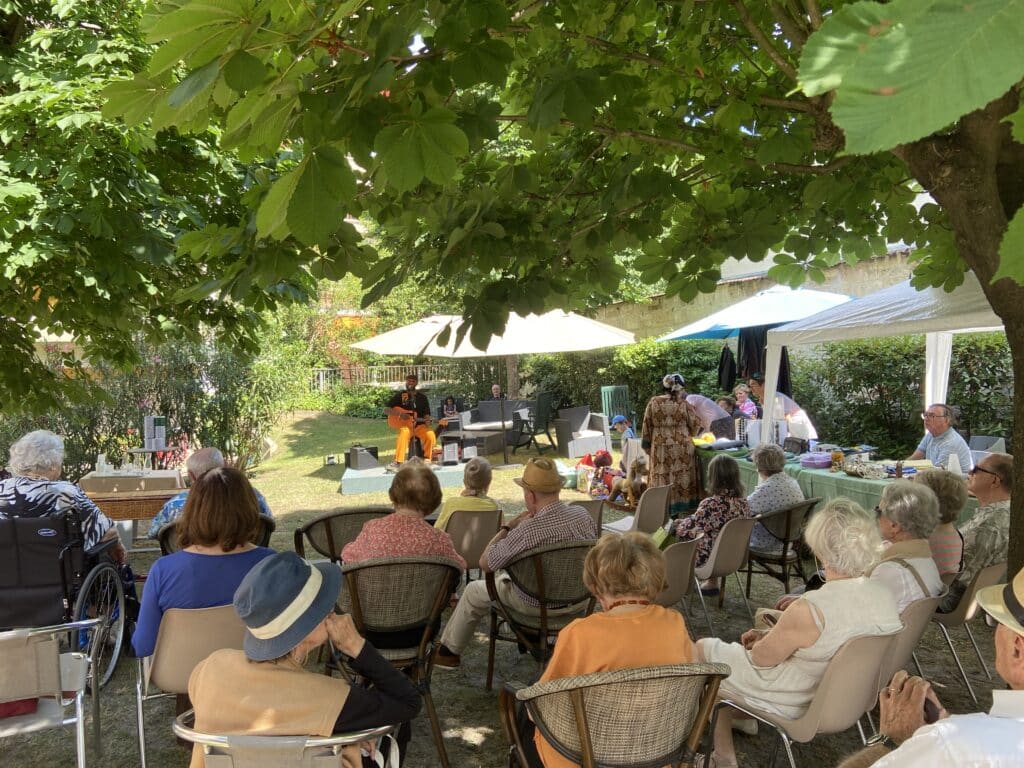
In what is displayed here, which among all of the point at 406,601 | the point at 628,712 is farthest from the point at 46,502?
the point at 628,712

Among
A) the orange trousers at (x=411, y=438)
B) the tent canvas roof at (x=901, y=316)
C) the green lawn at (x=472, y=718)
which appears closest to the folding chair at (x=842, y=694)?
the green lawn at (x=472, y=718)

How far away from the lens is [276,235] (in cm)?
165

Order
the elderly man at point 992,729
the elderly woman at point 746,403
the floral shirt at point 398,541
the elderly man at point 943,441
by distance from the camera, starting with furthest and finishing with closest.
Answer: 1. the elderly woman at point 746,403
2. the elderly man at point 943,441
3. the floral shirt at point 398,541
4. the elderly man at point 992,729

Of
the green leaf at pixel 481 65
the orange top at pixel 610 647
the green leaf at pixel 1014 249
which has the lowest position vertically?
the orange top at pixel 610 647

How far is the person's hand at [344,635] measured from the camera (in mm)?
2160

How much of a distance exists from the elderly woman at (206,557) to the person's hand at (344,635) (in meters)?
0.99

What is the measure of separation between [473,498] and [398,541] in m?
1.39

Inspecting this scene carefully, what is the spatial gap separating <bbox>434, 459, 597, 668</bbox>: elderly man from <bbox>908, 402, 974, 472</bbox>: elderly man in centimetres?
389

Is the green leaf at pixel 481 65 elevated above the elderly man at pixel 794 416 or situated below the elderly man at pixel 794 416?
above

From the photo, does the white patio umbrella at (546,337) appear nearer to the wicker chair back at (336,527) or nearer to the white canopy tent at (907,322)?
the white canopy tent at (907,322)

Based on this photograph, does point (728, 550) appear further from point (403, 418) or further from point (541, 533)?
point (403, 418)

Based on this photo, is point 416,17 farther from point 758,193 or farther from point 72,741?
point 72,741

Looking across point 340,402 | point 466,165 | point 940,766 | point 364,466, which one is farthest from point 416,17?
point 340,402

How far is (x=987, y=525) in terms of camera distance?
416 cm
